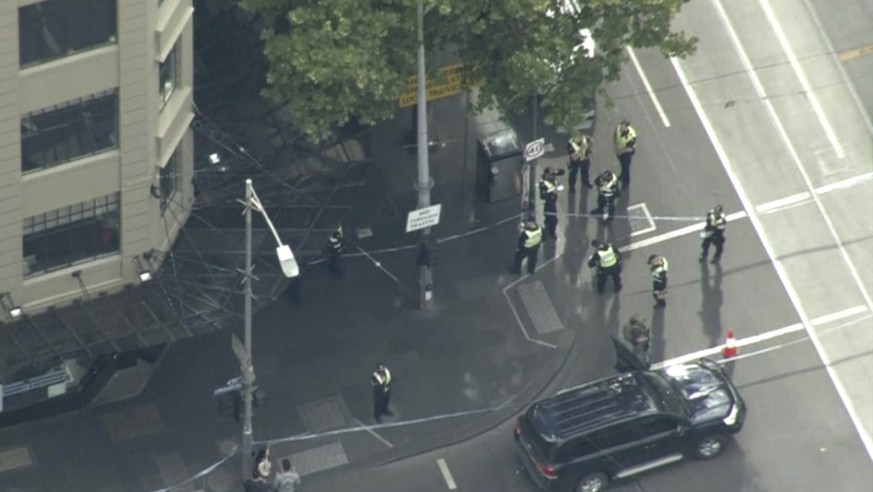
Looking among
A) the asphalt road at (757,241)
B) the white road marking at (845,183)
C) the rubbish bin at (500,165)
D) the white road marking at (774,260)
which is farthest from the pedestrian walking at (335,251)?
the white road marking at (845,183)

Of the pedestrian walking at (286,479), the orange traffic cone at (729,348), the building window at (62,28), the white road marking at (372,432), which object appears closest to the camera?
the building window at (62,28)

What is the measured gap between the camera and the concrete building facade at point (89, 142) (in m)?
47.9

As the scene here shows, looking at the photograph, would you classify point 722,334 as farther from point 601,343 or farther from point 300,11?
point 300,11

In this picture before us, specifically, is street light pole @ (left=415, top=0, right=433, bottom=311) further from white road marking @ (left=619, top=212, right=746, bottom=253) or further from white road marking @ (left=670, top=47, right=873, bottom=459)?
white road marking @ (left=670, top=47, right=873, bottom=459)

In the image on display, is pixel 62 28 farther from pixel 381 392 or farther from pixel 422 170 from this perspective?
pixel 381 392

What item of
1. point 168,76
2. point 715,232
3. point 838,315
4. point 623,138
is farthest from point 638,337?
point 168,76

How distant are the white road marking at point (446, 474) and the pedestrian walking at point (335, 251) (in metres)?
6.12

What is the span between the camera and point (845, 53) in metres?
64.0

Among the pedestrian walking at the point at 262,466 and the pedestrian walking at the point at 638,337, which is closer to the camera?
the pedestrian walking at the point at 262,466

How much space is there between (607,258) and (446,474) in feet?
22.7

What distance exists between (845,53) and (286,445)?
20013 millimetres

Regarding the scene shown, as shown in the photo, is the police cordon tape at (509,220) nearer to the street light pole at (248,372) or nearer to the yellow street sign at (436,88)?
the yellow street sign at (436,88)

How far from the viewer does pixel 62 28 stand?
47.9m

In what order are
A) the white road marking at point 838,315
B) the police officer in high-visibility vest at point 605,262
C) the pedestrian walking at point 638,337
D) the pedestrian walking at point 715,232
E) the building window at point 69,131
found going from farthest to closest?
the pedestrian walking at point 715,232
the white road marking at point 838,315
the police officer in high-visibility vest at point 605,262
the pedestrian walking at point 638,337
the building window at point 69,131
